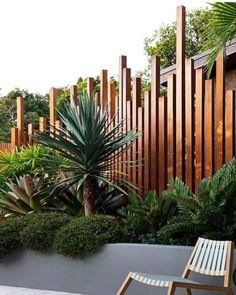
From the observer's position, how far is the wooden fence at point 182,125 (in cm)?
813

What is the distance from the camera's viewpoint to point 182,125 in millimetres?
8648

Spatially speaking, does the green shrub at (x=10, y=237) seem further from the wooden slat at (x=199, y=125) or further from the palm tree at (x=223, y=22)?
the palm tree at (x=223, y=22)

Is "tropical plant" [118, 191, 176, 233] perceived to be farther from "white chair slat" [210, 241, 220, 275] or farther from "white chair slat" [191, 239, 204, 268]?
"white chair slat" [210, 241, 220, 275]

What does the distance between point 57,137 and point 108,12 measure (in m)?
11.2

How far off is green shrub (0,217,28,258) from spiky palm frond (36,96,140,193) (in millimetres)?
983

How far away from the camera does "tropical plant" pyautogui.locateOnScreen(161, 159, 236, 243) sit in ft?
21.9

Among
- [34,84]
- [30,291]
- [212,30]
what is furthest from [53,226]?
[34,84]

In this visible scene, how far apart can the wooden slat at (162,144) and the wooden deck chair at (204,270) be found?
275cm

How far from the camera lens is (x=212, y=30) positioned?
6969mm

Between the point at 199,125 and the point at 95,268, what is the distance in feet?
9.07

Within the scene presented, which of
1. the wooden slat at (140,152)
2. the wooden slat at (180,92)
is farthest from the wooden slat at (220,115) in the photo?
the wooden slat at (140,152)

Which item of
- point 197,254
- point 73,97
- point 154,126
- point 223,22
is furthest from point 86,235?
point 73,97

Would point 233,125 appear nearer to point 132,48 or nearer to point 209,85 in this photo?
point 209,85

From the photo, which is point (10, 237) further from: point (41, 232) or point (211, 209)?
point (211, 209)
